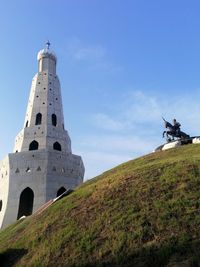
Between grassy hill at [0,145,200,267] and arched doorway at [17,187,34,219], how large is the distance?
19385 mm

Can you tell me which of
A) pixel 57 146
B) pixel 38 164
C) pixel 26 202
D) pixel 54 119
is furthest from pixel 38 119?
pixel 26 202

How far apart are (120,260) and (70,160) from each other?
3175 cm

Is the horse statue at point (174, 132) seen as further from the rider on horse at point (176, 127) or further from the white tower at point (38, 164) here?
the white tower at point (38, 164)

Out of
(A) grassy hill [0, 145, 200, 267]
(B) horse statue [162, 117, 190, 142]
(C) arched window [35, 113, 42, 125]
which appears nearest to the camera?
(A) grassy hill [0, 145, 200, 267]

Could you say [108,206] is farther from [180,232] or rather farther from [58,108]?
[58,108]

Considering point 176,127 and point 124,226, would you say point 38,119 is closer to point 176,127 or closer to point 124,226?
point 176,127

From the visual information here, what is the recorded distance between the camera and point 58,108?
52.2 meters

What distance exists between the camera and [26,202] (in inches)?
1797

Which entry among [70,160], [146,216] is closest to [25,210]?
[70,160]

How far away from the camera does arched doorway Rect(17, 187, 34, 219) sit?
1750 inches

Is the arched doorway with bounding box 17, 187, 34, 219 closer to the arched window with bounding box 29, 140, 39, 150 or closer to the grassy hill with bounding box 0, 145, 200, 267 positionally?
the arched window with bounding box 29, 140, 39, 150

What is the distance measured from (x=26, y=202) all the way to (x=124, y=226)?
29.2 meters

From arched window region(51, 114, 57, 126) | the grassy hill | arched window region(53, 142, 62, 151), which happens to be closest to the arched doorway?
arched window region(53, 142, 62, 151)

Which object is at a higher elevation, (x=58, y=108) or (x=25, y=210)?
(x=58, y=108)
